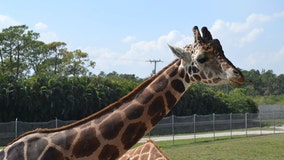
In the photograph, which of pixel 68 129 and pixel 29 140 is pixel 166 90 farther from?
pixel 29 140

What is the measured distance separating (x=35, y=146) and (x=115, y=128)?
876 mm

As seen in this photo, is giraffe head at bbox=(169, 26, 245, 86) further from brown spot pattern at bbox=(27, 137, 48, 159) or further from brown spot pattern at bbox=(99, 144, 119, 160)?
brown spot pattern at bbox=(27, 137, 48, 159)

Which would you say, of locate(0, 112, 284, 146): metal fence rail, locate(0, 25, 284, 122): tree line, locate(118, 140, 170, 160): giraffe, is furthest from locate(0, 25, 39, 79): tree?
locate(118, 140, 170, 160): giraffe

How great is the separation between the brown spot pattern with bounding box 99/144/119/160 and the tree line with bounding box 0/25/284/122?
15.4 metres

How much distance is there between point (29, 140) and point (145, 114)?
129 cm

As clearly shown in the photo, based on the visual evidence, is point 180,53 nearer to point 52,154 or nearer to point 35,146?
point 52,154

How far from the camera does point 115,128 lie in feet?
17.3

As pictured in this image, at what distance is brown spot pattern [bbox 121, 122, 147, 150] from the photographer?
5297 millimetres

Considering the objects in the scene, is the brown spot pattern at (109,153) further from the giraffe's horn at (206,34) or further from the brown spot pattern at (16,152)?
the giraffe's horn at (206,34)

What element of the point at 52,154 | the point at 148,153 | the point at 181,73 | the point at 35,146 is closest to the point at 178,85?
the point at 181,73

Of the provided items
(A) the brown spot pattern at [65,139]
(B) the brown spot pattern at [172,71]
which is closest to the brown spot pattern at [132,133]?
(A) the brown spot pattern at [65,139]

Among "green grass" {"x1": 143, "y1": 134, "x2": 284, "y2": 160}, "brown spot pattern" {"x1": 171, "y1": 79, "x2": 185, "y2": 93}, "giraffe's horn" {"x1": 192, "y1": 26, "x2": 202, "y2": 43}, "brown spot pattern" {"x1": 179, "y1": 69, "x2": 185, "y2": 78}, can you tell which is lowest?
"green grass" {"x1": 143, "y1": 134, "x2": 284, "y2": 160}

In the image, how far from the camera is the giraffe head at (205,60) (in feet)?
17.1

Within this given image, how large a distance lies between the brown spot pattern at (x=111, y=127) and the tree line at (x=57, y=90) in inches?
606
